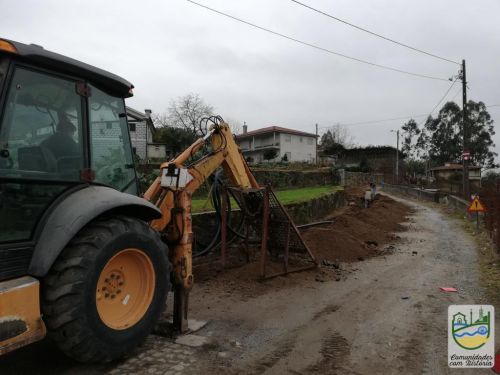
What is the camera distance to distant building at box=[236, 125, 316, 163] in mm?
56781

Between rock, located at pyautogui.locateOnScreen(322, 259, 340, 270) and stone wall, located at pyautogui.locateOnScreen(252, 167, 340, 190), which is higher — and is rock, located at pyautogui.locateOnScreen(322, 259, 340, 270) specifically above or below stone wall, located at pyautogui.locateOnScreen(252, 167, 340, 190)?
below

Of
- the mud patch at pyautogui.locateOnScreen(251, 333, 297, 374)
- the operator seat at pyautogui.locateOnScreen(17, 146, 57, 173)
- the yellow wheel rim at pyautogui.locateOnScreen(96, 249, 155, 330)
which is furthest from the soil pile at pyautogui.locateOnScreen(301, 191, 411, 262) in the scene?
the operator seat at pyautogui.locateOnScreen(17, 146, 57, 173)

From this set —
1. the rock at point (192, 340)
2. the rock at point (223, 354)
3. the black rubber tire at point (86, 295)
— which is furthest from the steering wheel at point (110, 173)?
the rock at point (223, 354)

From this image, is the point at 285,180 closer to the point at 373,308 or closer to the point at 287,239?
the point at 287,239

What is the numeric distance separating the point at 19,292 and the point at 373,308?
447 centimetres

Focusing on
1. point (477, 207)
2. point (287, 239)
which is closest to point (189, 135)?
point (477, 207)

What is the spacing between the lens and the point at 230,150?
22.8 feet

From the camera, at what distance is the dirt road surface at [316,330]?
4.02m

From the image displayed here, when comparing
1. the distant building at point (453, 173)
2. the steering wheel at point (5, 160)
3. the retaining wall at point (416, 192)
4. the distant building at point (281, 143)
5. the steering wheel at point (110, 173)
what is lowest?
the retaining wall at point (416, 192)

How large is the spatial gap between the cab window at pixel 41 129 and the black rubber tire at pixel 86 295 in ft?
1.93

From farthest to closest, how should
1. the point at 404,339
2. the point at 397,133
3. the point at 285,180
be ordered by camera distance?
the point at 397,133 < the point at 285,180 < the point at 404,339

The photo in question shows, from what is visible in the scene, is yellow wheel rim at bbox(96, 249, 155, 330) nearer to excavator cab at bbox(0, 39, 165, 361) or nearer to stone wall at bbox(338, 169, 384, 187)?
excavator cab at bbox(0, 39, 165, 361)

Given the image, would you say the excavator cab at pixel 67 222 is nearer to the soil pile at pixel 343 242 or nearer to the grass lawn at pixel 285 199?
the grass lawn at pixel 285 199

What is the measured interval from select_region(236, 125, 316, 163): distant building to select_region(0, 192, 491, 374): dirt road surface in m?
46.7
